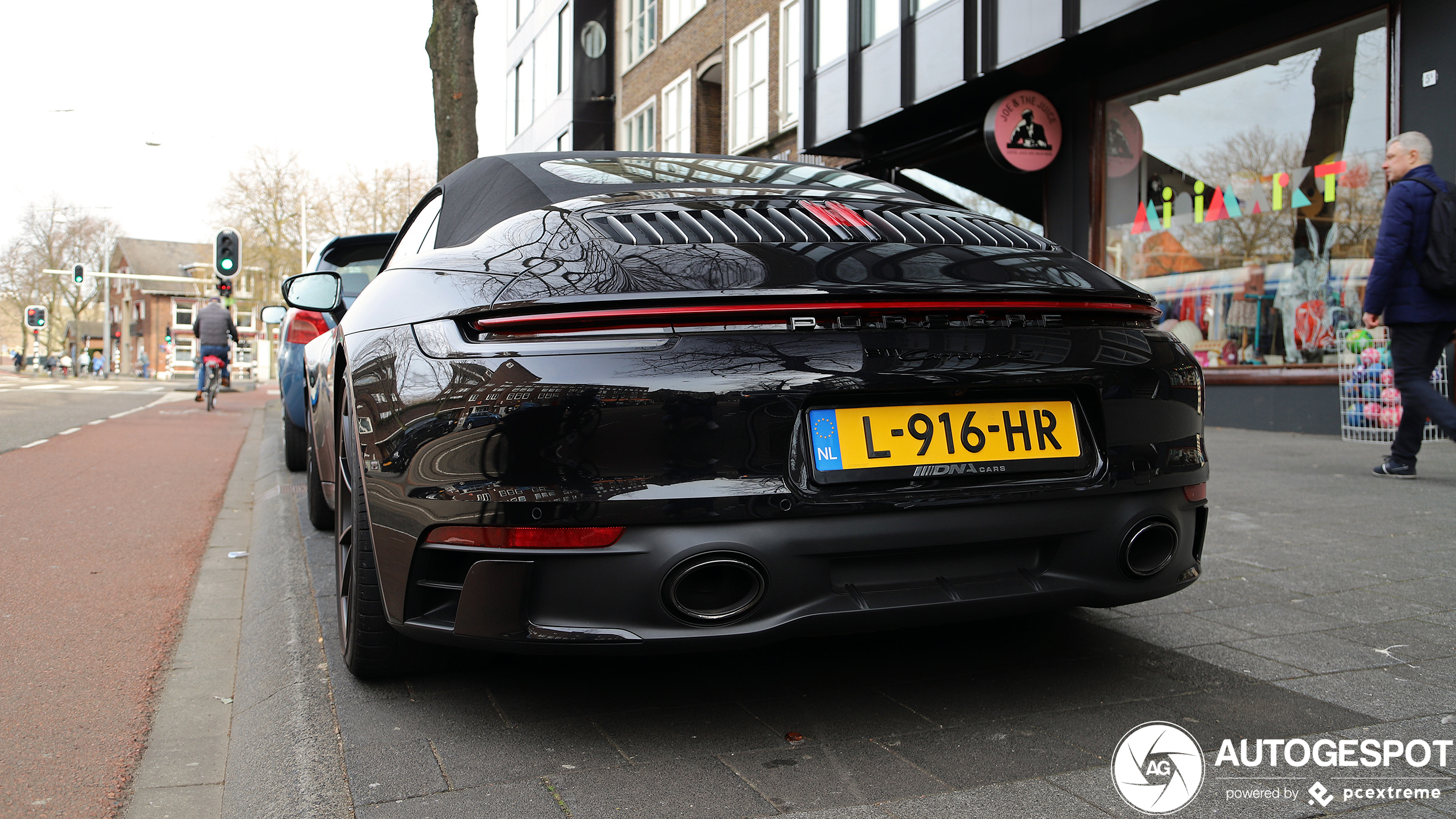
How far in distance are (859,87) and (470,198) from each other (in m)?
12.8

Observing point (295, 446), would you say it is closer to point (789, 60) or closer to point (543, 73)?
point (789, 60)

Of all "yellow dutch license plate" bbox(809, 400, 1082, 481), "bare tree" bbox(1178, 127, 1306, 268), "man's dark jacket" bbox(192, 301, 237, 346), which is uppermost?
"bare tree" bbox(1178, 127, 1306, 268)

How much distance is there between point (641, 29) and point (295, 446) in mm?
23472

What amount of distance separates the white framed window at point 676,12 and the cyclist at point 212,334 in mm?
12151

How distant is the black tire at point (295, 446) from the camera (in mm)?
6926

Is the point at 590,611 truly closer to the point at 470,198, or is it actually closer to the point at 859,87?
the point at 470,198

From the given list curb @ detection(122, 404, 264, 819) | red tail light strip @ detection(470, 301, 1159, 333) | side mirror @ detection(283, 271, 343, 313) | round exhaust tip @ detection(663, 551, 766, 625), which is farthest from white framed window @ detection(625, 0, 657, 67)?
round exhaust tip @ detection(663, 551, 766, 625)

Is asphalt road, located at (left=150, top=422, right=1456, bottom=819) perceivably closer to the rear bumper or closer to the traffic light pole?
the rear bumper

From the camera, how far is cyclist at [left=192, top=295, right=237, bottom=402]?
18.0 m

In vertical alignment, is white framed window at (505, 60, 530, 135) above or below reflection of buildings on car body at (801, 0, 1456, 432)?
above

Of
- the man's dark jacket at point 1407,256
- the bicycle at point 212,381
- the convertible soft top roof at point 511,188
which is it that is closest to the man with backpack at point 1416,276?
the man's dark jacket at point 1407,256

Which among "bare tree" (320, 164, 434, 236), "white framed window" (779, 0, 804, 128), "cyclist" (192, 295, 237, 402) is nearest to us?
"cyclist" (192, 295, 237, 402)

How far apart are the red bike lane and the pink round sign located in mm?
8812

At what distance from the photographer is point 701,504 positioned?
199cm
